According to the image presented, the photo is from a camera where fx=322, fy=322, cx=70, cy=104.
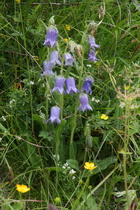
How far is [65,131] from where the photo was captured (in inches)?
76.7

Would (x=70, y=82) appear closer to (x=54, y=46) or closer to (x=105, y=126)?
(x=54, y=46)

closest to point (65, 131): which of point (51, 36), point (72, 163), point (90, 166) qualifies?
point (72, 163)

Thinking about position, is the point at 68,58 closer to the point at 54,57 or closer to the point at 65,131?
the point at 54,57

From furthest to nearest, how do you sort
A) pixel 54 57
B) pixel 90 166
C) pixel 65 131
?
pixel 65 131 → pixel 54 57 → pixel 90 166

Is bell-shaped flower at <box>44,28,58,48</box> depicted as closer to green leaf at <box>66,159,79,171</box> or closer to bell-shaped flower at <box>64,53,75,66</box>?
bell-shaped flower at <box>64,53,75,66</box>

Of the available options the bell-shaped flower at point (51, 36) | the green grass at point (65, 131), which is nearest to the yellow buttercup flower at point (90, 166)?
the green grass at point (65, 131)

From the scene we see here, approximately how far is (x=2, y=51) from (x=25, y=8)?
0.39 metres

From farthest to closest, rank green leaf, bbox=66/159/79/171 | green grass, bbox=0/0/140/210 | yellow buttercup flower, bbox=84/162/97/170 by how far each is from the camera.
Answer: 1. green leaf, bbox=66/159/79/171
2. green grass, bbox=0/0/140/210
3. yellow buttercup flower, bbox=84/162/97/170

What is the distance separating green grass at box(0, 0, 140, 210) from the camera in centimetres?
165

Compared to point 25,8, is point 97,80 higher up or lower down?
lower down

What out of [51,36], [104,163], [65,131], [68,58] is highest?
[51,36]

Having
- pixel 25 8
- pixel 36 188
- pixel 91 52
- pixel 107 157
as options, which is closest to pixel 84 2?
pixel 25 8

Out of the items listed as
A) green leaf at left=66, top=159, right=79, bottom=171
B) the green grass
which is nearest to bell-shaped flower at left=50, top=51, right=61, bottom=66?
the green grass

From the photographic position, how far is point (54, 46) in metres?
1.71
